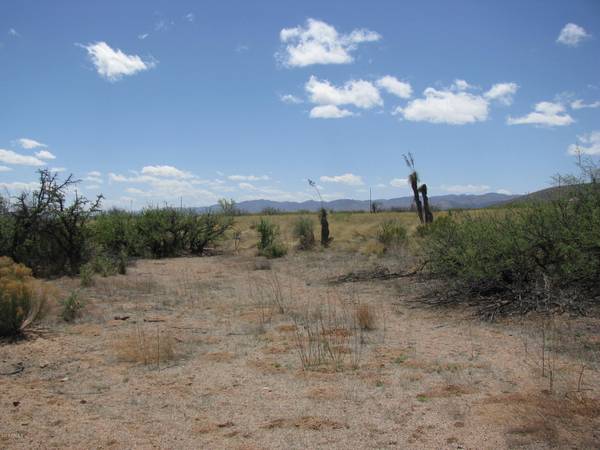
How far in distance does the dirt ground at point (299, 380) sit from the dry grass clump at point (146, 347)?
1.1 inches


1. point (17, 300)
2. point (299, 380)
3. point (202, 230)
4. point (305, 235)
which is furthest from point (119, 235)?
point (299, 380)

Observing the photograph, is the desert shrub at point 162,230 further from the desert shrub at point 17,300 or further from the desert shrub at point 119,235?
the desert shrub at point 17,300

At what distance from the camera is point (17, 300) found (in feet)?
27.1

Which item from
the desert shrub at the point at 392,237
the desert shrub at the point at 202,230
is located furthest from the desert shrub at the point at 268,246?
the desert shrub at the point at 392,237

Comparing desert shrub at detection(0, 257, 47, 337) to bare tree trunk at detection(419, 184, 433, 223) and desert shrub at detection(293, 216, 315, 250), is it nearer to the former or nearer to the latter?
desert shrub at detection(293, 216, 315, 250)

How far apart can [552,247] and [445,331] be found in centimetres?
313

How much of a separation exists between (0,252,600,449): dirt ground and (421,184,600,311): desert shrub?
96cm

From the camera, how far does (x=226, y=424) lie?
16.4 feet

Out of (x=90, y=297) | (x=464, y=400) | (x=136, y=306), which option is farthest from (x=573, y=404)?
(x=90, y=297)

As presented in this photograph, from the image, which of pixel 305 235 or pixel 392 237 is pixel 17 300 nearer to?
pixel 392 237

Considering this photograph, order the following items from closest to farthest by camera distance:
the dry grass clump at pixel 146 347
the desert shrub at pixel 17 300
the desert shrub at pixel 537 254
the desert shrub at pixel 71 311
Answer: the dry grass clump at pixel 146 347
the desert shrub at pixel 17 300
the desert shrub at pixel 537 254
the desert shrub at pixel 71 311

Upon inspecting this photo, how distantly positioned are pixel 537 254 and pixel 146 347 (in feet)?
24.9

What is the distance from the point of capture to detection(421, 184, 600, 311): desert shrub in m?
9.05

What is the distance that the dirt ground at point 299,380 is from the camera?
15.4 feet
